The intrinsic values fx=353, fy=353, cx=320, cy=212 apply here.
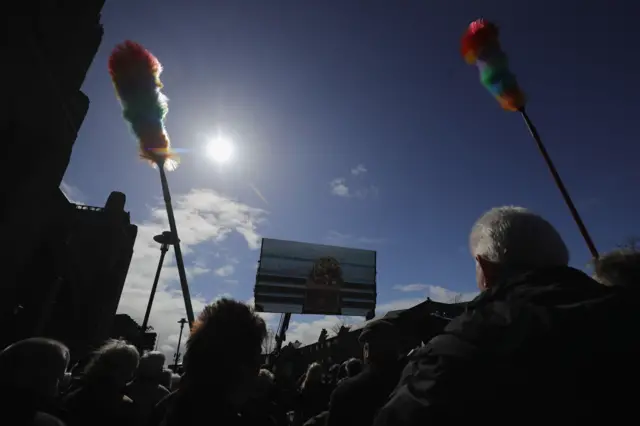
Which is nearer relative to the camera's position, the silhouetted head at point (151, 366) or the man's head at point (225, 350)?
the man's head at point (225, 350)

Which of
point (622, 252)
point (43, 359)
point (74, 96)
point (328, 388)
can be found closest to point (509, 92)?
point (622, 252)

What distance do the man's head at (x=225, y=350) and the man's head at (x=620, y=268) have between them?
2.09 metres

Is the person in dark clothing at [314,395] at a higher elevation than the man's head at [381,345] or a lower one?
lower

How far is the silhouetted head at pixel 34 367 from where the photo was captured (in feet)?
6.46

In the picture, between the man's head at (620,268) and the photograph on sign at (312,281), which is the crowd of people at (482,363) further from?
the photograph on sign at (312,281)

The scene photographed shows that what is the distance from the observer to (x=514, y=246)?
1526 millimetres

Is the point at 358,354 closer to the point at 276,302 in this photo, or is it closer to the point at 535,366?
the point at 276,302

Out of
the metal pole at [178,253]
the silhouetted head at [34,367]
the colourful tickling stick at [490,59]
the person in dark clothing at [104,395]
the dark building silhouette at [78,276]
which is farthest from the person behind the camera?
the dark building silhouette at [78,276]

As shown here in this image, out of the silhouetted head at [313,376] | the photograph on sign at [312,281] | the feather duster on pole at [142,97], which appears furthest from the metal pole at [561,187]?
the photograph on sign at [312,281]

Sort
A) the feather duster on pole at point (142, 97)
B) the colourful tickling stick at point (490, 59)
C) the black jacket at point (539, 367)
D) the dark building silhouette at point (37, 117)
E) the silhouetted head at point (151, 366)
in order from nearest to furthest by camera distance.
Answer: the black jacket at point (539, 367) → the silhouetted head at point (151, 366) → the colourful tickling stick at point (490, 59) → the feather duster on pole at point (142, 97) → the dark building silhouette at point (37, 117)

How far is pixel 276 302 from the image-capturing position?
2297 cm

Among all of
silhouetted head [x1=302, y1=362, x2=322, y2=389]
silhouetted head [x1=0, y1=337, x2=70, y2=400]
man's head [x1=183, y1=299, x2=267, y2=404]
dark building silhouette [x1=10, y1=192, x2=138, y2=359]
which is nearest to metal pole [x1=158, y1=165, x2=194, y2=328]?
silhouetted head [x1=302, y1=362, x2=322, y2=389]

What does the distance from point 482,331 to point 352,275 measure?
24.4 meters

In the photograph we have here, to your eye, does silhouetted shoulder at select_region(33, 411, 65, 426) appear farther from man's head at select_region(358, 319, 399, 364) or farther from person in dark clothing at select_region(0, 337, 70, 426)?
man's head at select_region(358, 319, 399, 364)
